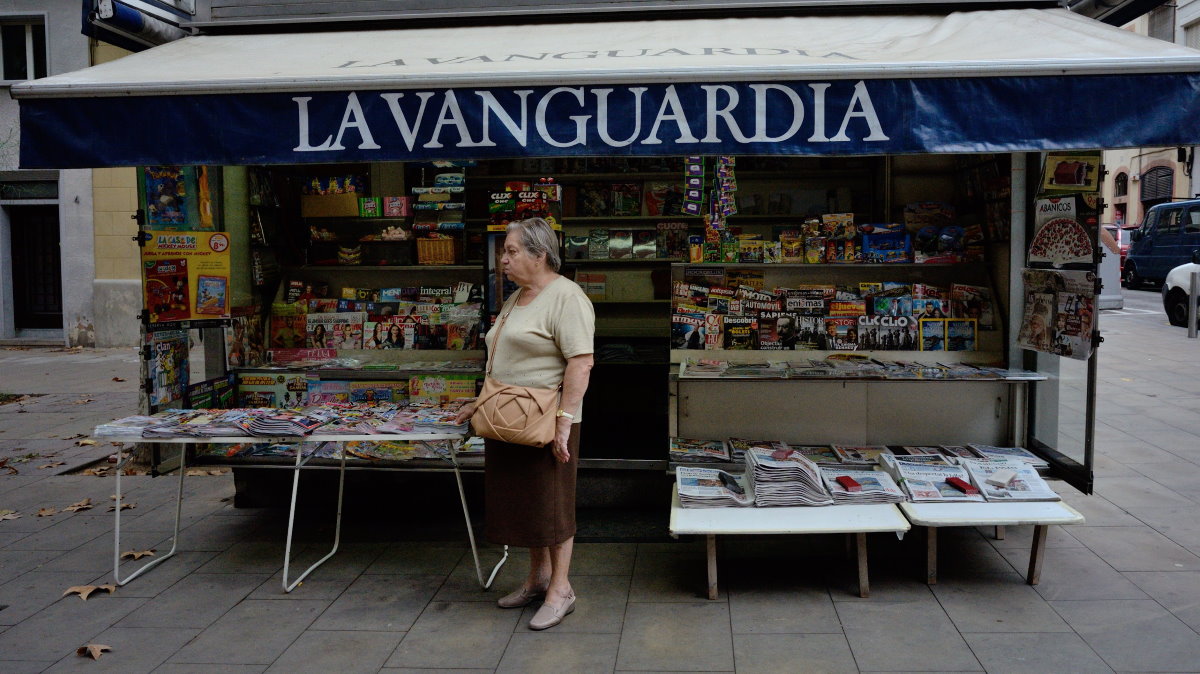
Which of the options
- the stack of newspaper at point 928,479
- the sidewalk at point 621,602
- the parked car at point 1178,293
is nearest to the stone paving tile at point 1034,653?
the sidewalk at point 621,602

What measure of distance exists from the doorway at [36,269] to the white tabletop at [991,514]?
1530 centimetres

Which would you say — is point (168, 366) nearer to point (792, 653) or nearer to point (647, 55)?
point (647, 55)

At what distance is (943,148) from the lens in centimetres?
386

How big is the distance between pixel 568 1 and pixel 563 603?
143 inches

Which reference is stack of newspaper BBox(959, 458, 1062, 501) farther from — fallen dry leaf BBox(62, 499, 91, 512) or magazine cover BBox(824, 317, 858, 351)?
fallen dry leaf BBox(62, 499, 91, 512)

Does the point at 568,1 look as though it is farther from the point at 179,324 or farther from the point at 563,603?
the point at 563,603

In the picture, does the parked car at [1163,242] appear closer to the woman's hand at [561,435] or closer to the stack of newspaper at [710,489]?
the stack of newspaper at [710,489]

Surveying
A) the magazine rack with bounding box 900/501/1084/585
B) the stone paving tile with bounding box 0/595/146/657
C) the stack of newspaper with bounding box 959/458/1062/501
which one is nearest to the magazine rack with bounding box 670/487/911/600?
the magazine rack with bounding box 900/501/1084/585

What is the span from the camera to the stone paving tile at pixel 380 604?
3.96 m

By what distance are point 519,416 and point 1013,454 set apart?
9.32 ft

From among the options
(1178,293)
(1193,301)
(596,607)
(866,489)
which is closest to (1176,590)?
(866,489)

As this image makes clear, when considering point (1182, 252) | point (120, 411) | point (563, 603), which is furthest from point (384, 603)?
point (1182, 252)

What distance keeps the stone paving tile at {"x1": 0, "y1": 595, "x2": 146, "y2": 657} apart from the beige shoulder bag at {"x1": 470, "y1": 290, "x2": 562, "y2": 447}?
1910 mm

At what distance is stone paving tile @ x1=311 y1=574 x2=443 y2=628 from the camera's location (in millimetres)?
3959
